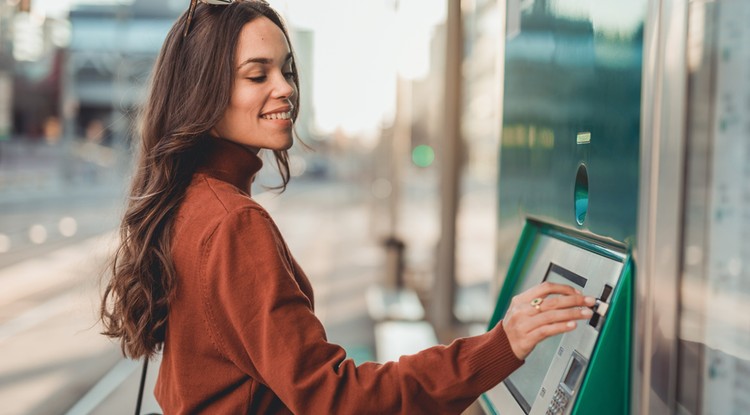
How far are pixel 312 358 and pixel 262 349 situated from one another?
3.3 inches

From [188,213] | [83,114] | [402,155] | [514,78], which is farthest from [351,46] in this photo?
[83,114]

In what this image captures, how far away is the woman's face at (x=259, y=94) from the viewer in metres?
1.64

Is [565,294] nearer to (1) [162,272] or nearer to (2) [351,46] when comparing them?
(1) [162,272]

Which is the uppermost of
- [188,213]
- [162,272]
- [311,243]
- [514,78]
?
[514,78]

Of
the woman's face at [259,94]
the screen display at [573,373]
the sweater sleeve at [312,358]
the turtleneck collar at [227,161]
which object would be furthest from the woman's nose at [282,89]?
the screen display at [573,373]

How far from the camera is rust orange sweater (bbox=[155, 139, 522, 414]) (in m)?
1.33

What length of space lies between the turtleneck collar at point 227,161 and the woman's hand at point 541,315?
25.4 inches

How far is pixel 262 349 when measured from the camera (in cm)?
136

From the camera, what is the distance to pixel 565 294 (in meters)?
1.34

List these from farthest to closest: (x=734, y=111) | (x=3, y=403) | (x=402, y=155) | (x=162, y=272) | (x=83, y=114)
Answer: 1. (x=83, y=114)
2. (x=402, y=155)
3. (x=3, y=403)
4. (x=162, y=272)
5. (x=734, y=111)

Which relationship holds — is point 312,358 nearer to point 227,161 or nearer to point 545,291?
point 545,291

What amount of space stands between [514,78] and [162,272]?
3.50ft

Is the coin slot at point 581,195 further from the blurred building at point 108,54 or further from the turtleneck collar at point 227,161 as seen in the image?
the blurred building at point 108,54

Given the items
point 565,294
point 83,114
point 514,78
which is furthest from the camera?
point 83,114
